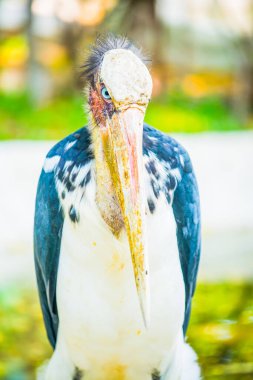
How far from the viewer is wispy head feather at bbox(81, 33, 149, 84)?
278 cm

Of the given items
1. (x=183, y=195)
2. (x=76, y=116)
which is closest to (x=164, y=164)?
(x=183, y=195)

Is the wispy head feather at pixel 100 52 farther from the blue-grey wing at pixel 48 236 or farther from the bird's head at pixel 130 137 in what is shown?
the blue-grey wing at pixel 48 236

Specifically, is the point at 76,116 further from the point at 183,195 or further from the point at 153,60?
the point at 183,195

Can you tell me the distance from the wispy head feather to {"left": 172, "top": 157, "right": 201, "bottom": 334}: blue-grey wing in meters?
0.46

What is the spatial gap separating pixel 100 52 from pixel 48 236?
70 centimetres

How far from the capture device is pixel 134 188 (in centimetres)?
251

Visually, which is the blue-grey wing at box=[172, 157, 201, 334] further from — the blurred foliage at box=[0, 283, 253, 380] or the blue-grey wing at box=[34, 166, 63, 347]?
the blurred foliage at box=[0, 283, 253, 380]

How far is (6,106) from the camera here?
1080 cm

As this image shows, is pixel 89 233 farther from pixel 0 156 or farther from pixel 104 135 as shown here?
pixel 0 156

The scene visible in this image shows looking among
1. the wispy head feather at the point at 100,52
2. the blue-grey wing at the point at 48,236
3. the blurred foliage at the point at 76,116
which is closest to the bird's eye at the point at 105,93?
the wispy head feather at the point at 100,52

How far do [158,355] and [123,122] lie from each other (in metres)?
1.01

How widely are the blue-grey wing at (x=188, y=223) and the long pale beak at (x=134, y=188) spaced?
1.49 feet

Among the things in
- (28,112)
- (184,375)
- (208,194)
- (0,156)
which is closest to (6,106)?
(28,112)

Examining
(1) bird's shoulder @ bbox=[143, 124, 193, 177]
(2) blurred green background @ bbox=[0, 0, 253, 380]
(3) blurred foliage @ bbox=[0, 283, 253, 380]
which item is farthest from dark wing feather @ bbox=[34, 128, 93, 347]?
(2) blurred green background @ bbox=[0, 0, 253, 380]
